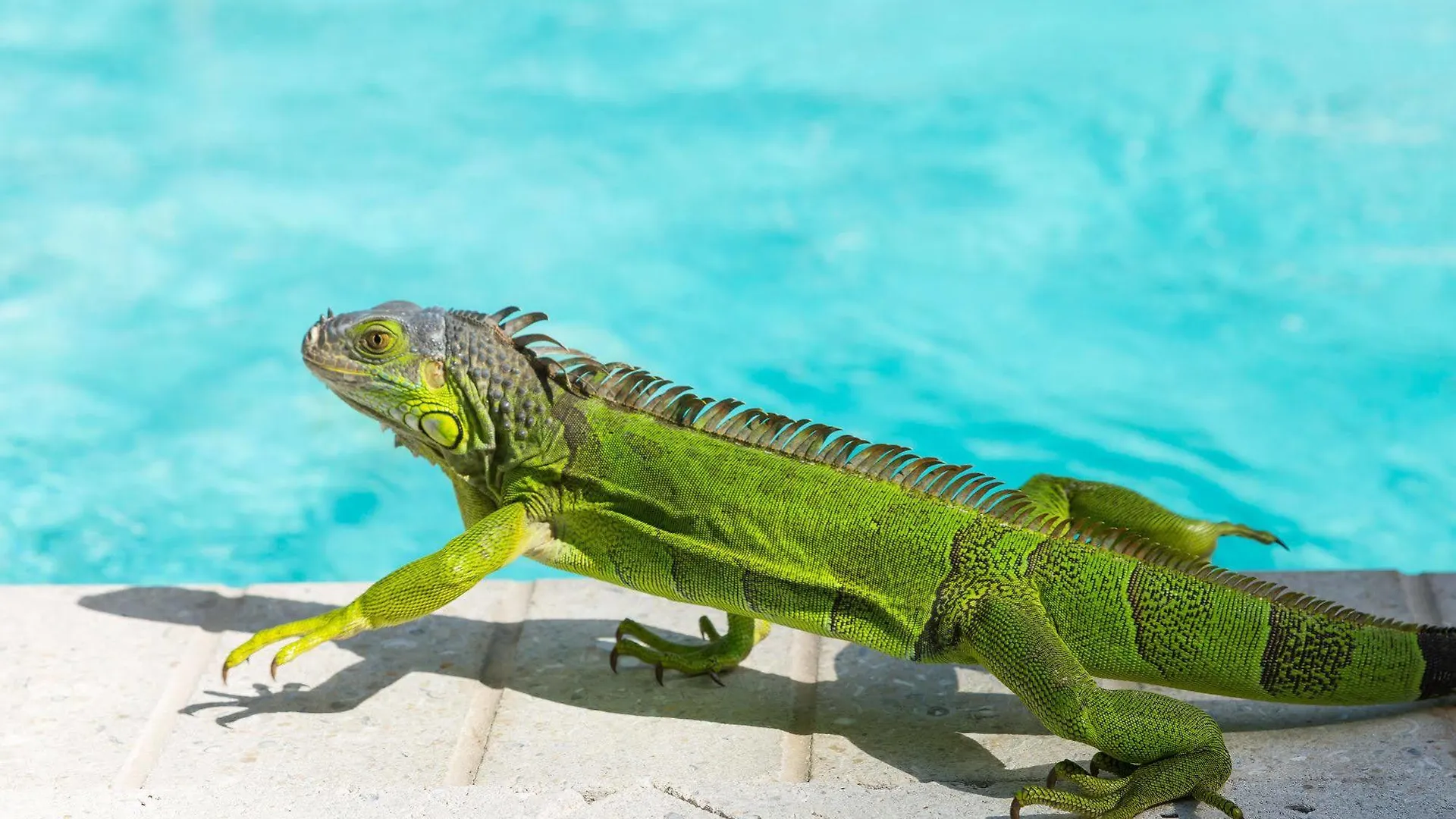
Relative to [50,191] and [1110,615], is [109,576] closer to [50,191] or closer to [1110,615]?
[50,191]

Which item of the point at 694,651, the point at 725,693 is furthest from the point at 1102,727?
the point at 694,651

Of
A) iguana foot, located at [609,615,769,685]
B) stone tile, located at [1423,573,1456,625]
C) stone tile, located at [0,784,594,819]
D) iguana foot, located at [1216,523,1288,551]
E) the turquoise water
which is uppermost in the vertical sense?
the turquoise water

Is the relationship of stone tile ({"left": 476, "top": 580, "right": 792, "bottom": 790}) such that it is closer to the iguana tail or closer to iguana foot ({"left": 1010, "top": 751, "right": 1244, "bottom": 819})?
iguana foot ({"left": 1010, "top": 751, "right": 1244, "bottom": 819})

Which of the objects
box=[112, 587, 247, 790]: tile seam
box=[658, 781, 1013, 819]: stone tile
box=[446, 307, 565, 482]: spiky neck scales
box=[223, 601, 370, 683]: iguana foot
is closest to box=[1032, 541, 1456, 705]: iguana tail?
box=[658, 781, 1013, 819]: stone tile

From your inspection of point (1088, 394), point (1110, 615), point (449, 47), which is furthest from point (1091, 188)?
point (1110, 615)

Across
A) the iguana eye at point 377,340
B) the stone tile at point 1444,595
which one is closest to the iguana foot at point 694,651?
the iguana eye at point 377,340

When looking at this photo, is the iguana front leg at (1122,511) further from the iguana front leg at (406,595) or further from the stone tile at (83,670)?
the stone tile at (83,670)

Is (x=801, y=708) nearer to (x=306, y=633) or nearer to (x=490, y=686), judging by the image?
(x=490, y=686)
